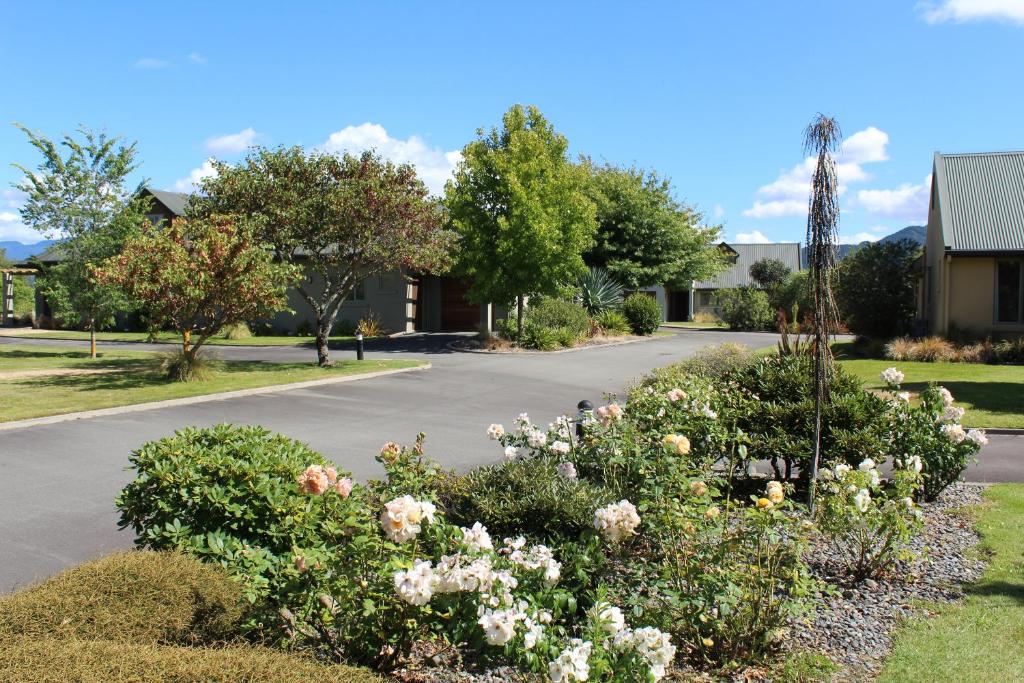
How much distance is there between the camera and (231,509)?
4.33m

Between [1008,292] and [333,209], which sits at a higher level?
[333,209]

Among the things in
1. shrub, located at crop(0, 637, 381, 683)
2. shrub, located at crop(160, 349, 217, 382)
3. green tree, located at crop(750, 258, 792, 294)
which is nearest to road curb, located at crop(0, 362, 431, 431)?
shrub, located at crop(160, 349, 217, 382)

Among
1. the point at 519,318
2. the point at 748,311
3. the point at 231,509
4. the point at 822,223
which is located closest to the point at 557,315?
the point at 519,318

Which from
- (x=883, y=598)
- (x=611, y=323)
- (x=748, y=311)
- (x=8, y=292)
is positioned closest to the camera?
(x=883, y=598)

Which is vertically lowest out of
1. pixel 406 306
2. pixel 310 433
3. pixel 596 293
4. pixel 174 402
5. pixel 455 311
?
pixel 310 433

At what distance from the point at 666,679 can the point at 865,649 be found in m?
1.36

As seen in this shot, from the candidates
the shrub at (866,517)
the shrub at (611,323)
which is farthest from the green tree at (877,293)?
the shrub at (866,517)

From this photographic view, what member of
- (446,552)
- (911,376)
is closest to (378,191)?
(911,376)

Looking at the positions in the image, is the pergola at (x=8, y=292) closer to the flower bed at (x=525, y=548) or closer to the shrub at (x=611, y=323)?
the shrub at (x=611, y=323)

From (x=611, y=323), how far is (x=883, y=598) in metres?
28.5

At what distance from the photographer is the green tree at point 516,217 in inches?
1034

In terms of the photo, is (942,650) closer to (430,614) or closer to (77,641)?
(430,614)

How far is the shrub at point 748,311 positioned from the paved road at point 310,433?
23.5m

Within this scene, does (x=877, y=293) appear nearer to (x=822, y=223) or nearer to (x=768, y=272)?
(x=822, y=223)
